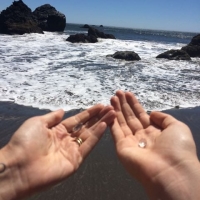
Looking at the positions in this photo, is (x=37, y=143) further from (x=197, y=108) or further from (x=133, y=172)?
(x=197, y=108)

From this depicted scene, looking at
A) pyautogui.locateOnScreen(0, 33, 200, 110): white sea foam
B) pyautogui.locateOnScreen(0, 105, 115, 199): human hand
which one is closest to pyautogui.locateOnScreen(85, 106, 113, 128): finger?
pyautogui.locateOnScreen(0, 105, 115, 199): human hand

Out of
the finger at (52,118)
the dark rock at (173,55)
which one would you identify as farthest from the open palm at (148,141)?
the dark rock at (173,55)

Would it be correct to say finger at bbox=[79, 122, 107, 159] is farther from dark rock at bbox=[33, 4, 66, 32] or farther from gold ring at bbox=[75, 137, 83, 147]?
dark rock at bbox=[33, 4, 66, 32]

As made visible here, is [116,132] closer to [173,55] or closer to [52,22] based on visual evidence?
[173,55]

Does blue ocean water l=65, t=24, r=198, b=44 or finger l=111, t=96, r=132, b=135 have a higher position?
finger l=111, t=96, r=132, b=135

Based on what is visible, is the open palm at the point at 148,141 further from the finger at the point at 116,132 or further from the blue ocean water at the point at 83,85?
the blue ocean water at the point at 83,85

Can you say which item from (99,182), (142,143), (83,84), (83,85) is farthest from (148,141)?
(83,84)

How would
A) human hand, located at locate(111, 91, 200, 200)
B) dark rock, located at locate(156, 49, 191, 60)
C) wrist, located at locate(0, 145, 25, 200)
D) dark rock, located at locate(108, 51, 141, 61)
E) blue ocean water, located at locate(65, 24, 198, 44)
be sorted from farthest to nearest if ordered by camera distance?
1. blue ocean water, located at locate(65, 24, 198, 44)
2. dark rock, located at locate(156, 49, 191, 60)
3. dark rock, located at locate(108, 51, 141, 61)
4. wrist, located at locate(0, 145, 25, 200)
5. human hand, located at locate(111, 91, 200, 200)
